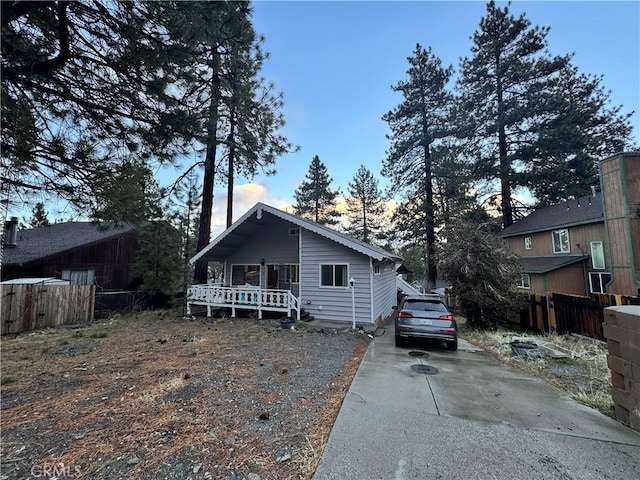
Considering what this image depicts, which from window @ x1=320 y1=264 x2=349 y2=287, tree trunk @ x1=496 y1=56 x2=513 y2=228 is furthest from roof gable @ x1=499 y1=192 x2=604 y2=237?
window @ x1=320 y1=264 x2=349 y2=287

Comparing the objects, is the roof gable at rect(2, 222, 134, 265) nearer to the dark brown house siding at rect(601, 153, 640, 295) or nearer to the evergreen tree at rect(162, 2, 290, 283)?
the evergreen tree at rect(162, 2, 290, 283)

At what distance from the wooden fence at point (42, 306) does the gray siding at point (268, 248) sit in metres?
5.92

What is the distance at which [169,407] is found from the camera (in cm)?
374

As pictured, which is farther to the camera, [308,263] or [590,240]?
[590,240]

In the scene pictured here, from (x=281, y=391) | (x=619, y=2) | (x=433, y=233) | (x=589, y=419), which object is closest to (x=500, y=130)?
(x=433, y=233)

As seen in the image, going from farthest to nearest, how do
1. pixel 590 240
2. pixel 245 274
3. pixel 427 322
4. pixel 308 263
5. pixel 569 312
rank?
pixel 245 274 → pixel 590 240 → pixel 308 263 → pixel 569 312 → pixel 427 322

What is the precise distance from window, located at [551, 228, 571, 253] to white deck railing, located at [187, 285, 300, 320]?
630 inches

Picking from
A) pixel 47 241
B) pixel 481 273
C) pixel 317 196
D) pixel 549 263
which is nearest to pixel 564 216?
pixel 549 263

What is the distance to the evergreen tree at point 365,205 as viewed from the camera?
110 ft

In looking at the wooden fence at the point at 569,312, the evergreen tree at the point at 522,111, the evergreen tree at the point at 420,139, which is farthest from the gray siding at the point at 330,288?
the evergreen tree at the point at 522,111

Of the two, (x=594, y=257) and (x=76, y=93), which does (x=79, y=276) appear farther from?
(x=594, y=257)

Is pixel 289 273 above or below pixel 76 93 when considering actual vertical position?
below

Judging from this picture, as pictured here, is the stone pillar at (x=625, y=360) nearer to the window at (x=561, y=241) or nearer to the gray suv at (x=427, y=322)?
the gray suv at (x=427, y=322)

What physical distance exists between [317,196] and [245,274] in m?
20.7
